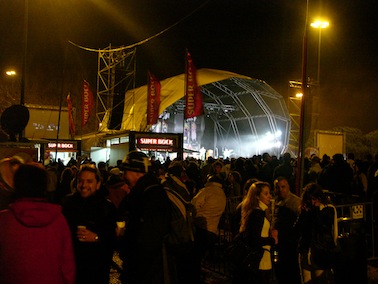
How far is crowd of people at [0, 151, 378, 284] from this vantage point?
9.95ft

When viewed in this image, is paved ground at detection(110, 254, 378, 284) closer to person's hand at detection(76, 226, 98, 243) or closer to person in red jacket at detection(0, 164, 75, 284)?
person's hand at detection(76, 226, 98, 243)

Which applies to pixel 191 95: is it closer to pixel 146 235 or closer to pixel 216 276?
pixel 216 276

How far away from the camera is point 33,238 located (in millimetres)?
3010

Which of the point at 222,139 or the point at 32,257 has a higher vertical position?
the point at 222,139

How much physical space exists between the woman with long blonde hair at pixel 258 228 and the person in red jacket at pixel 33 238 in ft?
8.65

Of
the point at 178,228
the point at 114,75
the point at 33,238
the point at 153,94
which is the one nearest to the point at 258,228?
A: the point at 178,228

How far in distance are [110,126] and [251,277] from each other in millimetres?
27219

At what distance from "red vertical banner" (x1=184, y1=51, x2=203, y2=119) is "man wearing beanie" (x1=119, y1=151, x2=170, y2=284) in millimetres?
17159

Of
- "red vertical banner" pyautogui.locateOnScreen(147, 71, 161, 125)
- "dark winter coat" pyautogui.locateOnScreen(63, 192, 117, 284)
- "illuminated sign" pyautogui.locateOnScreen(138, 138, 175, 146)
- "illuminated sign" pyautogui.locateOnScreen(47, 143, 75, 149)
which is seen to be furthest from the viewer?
"illuminated sign" pyautogui.locateOnScreen(47, 143, 75, 149)

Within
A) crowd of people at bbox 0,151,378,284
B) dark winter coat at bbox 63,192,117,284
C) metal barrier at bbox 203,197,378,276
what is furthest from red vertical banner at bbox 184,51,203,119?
dark winter coat at bbox 63,192,117,284

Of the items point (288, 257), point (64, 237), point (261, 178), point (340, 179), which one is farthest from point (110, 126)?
point (64, 237)

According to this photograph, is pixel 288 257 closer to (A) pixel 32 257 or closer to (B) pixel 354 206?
(B) pixel 354 206

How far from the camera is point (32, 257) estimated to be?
9.87ft

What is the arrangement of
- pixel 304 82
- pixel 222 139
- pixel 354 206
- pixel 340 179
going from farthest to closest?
pixel 222 139 < pixel 340 179 < pixel 304 82 < pixel 354 206
